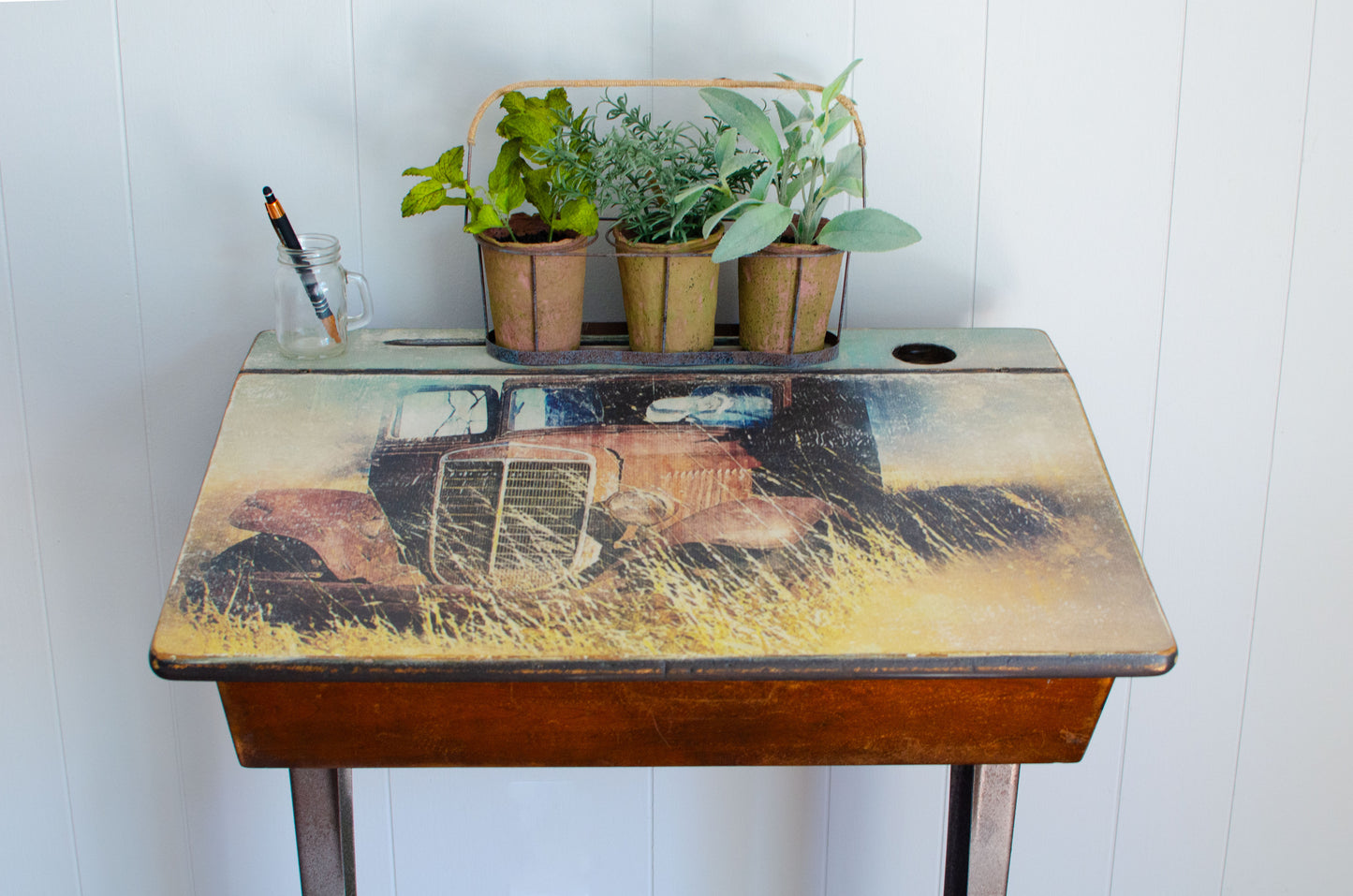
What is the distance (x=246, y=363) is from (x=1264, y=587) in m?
1.18

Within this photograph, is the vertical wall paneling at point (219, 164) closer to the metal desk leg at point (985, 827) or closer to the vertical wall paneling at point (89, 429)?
the vertical wall paneling at point (89, 429)

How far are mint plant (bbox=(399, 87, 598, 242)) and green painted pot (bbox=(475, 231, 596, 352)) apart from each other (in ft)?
0.08

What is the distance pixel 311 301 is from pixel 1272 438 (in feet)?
3.53

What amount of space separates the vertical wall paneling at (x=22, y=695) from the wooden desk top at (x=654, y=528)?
15.5 inches

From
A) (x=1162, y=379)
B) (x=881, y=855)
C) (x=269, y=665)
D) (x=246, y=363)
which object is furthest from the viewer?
(x=881, y=855)

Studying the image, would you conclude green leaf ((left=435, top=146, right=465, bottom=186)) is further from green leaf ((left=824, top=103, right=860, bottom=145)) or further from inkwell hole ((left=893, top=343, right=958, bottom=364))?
inkwell hole ((left=893, top=343, right=958, bottom=364))

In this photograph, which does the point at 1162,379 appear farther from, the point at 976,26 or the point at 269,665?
the point at 269,665

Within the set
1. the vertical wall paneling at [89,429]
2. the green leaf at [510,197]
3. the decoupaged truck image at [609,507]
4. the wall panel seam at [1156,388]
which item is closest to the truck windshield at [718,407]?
the decoupaged truck image at [609,507]

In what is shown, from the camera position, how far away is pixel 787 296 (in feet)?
3.39

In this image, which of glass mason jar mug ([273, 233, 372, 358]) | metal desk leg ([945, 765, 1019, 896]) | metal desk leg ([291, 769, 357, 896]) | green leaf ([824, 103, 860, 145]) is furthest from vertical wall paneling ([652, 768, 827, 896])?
green leaf ([824, 103, 860, 145])

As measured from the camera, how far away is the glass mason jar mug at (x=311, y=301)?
1.04 metres

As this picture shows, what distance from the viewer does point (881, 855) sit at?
1447mm

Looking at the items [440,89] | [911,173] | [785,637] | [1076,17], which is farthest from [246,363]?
[1076,17]

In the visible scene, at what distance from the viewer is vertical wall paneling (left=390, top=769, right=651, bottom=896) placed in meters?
1.40
